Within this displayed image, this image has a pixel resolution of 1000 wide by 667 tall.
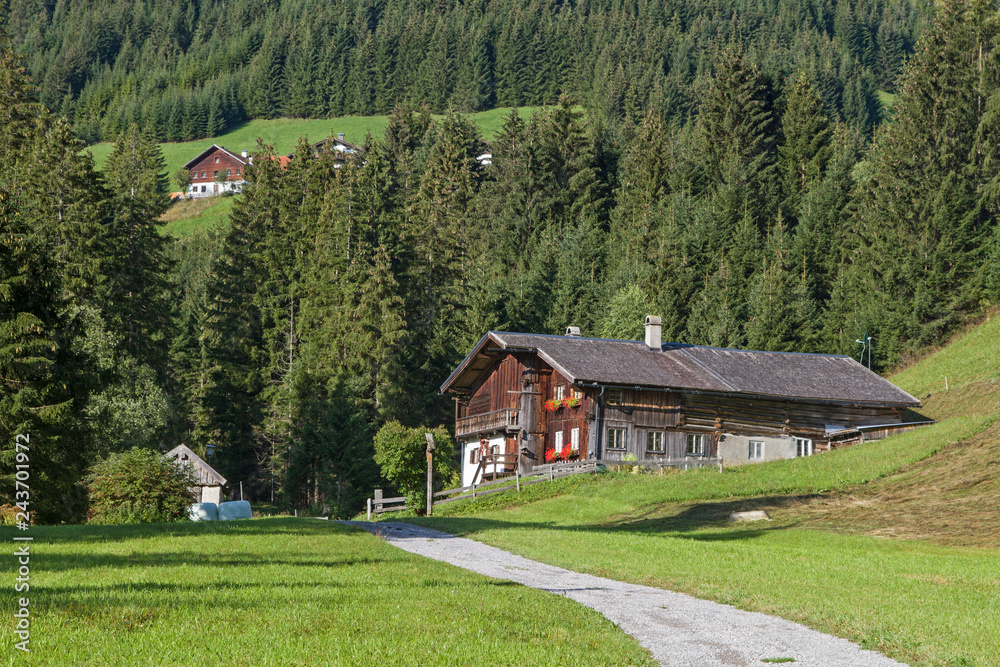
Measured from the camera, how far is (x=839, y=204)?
270ft

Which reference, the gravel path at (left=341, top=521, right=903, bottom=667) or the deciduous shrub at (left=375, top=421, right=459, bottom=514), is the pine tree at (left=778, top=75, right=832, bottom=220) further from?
the gravel path at (left=341, top=521, right=903, bottom=667)

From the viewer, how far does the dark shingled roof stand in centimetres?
5062

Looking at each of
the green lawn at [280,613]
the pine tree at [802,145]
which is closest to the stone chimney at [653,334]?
the green lawn at [280,613]

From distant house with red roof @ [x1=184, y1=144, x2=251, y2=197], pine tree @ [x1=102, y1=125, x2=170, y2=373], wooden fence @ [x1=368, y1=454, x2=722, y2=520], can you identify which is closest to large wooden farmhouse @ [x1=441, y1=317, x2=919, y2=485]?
wooden fence @ [x1=368, y1=454, x2=722, y2=520]

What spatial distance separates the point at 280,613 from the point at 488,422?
4202cm

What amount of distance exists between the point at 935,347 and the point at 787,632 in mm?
57804

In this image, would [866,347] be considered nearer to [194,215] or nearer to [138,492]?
[138,492]

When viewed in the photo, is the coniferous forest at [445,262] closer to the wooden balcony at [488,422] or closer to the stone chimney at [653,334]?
the wooden balcony at [488,422]

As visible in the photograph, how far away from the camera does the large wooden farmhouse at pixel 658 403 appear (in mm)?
50531

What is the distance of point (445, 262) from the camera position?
8500cm

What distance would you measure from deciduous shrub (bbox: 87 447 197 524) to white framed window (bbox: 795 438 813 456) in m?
35.3

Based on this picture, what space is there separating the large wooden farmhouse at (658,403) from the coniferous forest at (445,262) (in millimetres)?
12293

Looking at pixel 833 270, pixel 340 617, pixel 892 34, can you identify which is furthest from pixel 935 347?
pixel 892 34

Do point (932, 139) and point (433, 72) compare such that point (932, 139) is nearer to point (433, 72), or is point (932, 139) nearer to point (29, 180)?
point (29, 180)
